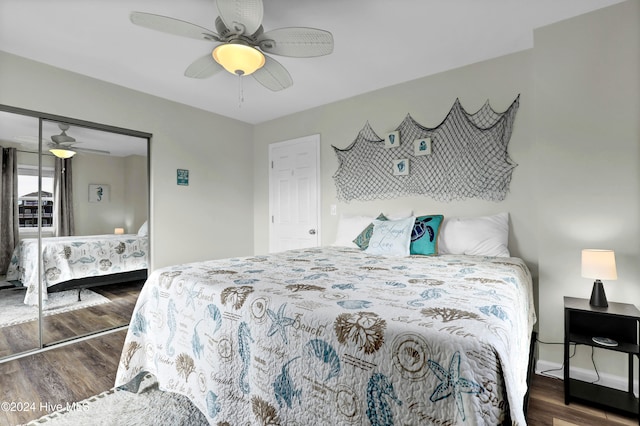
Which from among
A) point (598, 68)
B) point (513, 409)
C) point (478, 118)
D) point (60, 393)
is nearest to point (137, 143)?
point (60, 393)

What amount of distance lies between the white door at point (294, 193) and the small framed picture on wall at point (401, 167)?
104 centimetres

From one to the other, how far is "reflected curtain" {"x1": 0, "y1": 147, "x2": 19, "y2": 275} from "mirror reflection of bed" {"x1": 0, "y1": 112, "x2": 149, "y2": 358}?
36mm

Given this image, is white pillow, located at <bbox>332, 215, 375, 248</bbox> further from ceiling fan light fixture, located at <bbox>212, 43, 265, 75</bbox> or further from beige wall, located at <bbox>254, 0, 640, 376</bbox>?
ceiling fan light fixture, located at <bbox>212, 43, 265, 75</bbox>

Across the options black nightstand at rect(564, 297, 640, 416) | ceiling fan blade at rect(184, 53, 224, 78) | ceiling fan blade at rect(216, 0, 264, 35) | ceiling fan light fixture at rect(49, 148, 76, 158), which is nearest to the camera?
ceiling fan blade at rect(216, 0, 264, 35)

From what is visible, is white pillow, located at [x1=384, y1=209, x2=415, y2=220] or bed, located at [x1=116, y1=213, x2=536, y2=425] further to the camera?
white pillow, located at [x1=384, y1=209, x2=415, y2=220]

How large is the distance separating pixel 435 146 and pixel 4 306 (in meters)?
3.93

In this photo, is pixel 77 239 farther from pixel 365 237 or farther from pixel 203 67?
pixel 365 237

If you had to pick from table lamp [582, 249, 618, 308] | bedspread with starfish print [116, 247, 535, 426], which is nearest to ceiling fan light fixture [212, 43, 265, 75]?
bedspread with starfish print [116, 247, 535, 426]

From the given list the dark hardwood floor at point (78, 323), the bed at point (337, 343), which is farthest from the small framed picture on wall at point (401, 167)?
the dark hardwood floor at point (78, 323)

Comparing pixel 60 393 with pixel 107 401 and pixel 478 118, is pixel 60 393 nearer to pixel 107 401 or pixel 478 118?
pixel 107 401

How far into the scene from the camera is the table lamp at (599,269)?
5.92 feet

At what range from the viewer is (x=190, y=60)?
105 inches

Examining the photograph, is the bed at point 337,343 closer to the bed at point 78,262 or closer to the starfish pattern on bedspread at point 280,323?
the starfish pattern on bedspread at point 280,323

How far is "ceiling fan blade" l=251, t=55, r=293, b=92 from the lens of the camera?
2.21 metres
